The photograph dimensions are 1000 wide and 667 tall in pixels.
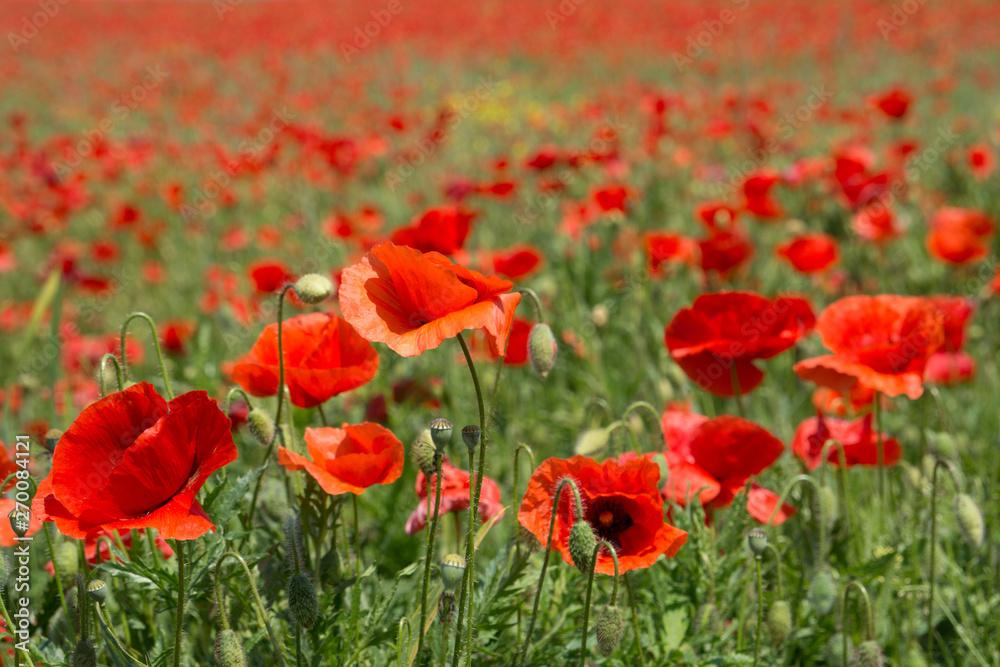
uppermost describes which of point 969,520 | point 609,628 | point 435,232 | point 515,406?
point 435,232

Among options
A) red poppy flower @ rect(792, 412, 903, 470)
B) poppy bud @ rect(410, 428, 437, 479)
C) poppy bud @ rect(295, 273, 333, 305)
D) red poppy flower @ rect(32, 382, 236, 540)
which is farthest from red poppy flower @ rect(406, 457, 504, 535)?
red poppy flower @ rect(792, 412, 903, 470)

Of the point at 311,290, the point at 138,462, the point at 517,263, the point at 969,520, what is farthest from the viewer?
the point at 517,263

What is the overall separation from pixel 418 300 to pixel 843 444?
1.24 metres

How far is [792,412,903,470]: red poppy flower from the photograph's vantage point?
5.87 ft


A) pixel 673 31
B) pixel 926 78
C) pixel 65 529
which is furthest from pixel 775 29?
pixel 65 529

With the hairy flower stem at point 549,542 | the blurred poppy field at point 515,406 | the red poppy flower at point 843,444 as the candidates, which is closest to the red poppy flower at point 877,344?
the blurred poppy field at point 515,406

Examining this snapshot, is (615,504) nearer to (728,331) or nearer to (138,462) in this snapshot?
(728,331)

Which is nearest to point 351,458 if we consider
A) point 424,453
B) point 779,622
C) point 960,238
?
point 424,453

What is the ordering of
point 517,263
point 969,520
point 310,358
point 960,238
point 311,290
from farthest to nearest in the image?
point 960,238 < point 517,263 < point 969,520 < point 310,358 < point 311,290

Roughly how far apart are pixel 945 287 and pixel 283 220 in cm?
A: 453

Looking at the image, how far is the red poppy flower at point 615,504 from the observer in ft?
3.92

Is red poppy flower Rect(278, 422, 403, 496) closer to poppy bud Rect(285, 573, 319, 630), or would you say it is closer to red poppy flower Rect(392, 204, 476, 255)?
poppy bud Rect(285, 573, 319, 630)

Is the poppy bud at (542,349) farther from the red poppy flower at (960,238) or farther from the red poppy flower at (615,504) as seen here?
the red poppy flower at (960,238)

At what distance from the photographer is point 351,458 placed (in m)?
1.23
